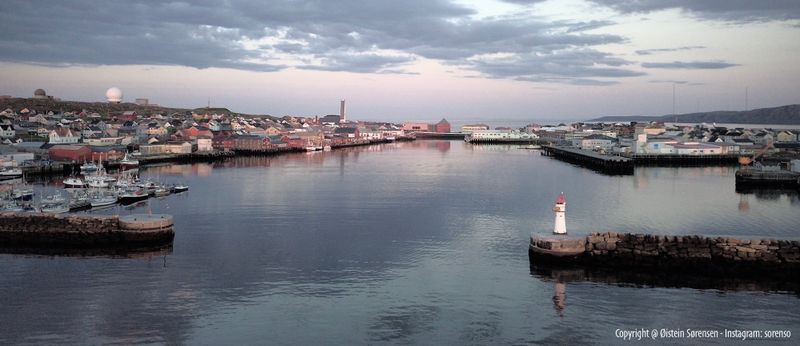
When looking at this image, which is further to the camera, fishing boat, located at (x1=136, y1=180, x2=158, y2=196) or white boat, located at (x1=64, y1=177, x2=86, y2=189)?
white boat, located at (x1=64, y1=177, x2=86, y2=189)

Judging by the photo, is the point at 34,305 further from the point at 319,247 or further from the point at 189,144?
the point at 189,144

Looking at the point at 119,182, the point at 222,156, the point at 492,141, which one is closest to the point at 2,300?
the point at 119,182

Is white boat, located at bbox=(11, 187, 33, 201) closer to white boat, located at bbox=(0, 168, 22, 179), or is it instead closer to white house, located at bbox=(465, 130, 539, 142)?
white boat, located at bbox=(0, 168, 22, 179)

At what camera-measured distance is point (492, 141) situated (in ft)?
233

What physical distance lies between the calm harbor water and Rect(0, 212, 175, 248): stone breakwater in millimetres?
625

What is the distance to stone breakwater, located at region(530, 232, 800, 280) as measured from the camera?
10812 mm

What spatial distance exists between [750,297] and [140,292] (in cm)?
895

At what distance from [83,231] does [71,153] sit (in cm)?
2062

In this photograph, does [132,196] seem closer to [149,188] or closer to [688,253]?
[149,188]

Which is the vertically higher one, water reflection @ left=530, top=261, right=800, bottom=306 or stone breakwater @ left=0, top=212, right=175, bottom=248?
stone breakwater @ left=0, top=212, right=175, bottom=248

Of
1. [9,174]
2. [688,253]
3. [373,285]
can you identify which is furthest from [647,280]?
[9,174]

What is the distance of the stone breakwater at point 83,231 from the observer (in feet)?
42.2

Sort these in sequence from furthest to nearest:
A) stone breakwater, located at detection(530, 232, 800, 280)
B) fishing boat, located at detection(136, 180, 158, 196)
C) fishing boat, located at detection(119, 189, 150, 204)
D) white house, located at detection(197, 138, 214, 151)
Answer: white house, located at detection(197, 138, 214, 151) < fishing boat, located at detection(136, 180, 158, 196) < fishing boat, located at detection(119, 189, 150, 204) < stone breakwater, located at detection(530, 232, 800, 280)

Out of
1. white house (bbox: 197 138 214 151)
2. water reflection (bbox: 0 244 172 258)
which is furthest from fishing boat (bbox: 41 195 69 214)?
white house (bbox: 197 138 214 151)
